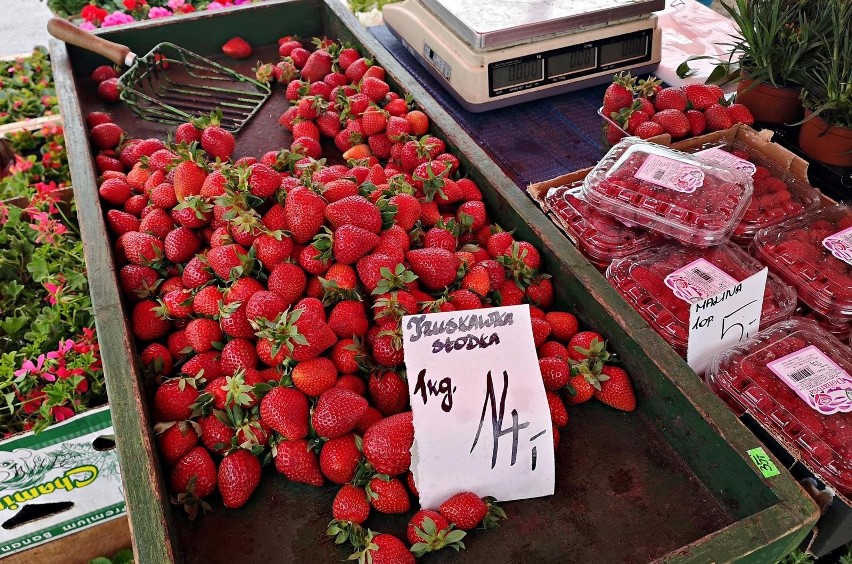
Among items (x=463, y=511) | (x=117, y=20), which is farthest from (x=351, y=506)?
(x=117, y=20)

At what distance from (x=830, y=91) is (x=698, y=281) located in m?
0.71

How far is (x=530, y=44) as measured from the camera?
7.38 feet

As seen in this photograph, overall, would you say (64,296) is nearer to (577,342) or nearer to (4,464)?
(4,464)

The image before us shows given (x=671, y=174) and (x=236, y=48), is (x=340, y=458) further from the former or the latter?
(x=236, y=48)

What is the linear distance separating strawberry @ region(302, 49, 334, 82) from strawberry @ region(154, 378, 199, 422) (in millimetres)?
1526

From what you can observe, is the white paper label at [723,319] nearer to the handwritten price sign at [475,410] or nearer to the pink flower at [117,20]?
the handwritten price sign at [475,410]

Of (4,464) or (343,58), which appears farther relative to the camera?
(343,58)

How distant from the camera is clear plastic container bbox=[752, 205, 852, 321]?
1506 millimetres

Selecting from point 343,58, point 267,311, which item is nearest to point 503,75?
point 343,58

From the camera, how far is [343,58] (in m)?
2.44

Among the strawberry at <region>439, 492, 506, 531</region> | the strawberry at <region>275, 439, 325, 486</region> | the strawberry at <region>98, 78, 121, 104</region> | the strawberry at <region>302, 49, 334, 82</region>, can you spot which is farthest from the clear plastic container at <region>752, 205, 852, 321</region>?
the strawberry at <region>98, 78, 121, 104</region>

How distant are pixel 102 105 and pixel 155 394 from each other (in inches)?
62.2

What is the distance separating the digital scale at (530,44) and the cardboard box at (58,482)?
155 cm

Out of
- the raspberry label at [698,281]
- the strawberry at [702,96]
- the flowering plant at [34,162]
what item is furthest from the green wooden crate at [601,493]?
A: the flowering plant at [34,162]
